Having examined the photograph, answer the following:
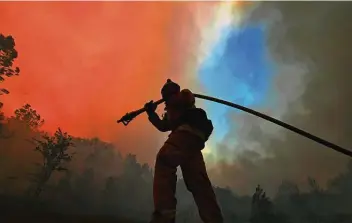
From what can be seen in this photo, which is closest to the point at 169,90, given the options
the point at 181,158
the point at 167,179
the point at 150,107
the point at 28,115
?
the point at 150,107

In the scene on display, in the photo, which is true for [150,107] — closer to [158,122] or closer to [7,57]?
[158,122]

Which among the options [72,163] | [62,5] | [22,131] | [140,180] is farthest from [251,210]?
[62,5]

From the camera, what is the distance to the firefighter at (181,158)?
2273mm

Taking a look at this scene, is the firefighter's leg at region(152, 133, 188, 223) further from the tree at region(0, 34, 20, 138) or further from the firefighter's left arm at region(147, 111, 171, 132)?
the tree at region(0, 34, 20, 138)

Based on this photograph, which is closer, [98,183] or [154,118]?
[154,118]

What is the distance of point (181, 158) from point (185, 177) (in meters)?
0.13

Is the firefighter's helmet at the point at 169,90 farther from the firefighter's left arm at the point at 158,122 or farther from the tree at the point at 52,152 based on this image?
the tree at the point at 52,152

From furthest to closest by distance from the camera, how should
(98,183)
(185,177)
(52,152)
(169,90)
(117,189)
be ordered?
(117,189), (98,183), (52,152), (169,90), (185,177)

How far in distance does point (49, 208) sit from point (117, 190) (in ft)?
8.54

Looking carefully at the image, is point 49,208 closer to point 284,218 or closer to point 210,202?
point 210,202

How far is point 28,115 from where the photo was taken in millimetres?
7109

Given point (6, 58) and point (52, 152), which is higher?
point (6, 58)

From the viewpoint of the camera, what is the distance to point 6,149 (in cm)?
723

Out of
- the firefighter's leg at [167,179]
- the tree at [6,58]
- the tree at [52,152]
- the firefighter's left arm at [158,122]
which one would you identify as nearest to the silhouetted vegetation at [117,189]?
the tree at [52,152]
